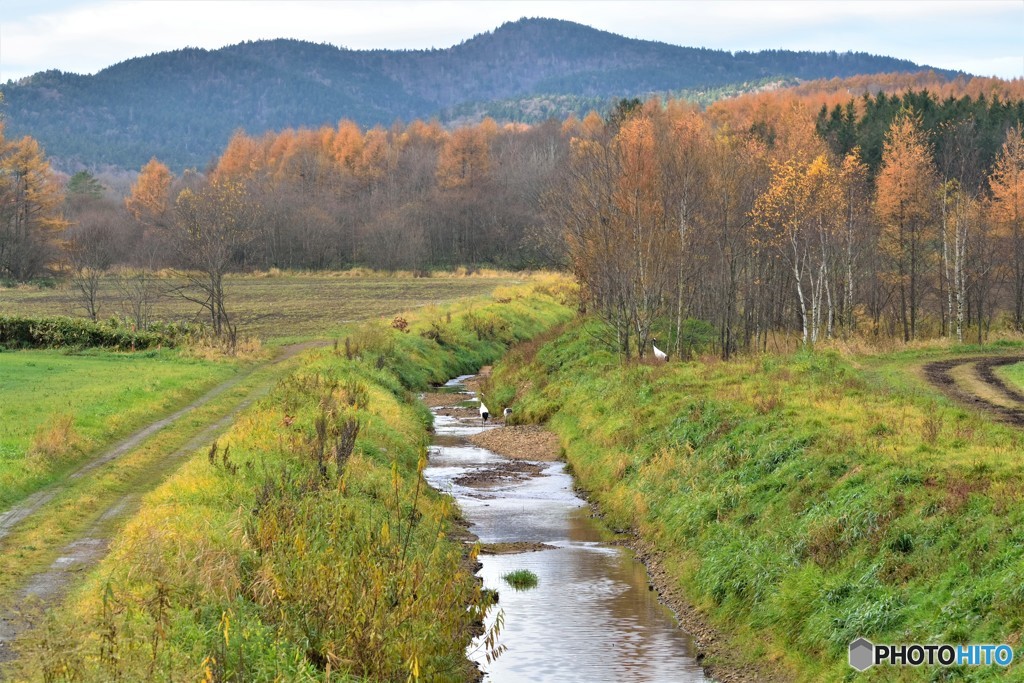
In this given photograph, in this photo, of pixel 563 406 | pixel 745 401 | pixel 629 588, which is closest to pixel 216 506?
pixel 629 588

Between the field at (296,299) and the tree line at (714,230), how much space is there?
372 centimetres

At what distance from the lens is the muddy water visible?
1541 cm

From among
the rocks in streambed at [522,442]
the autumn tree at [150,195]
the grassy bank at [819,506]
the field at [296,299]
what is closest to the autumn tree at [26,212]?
the field at [296,299]

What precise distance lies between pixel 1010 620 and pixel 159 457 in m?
19.0

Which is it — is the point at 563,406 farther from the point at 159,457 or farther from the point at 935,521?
the point at 935,521

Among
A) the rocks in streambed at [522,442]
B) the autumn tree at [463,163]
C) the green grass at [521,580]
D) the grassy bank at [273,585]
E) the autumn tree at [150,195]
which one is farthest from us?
the autumn tree at [463,163]

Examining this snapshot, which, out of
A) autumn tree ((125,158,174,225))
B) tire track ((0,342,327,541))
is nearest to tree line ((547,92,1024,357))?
tire track ((0,342,327,541))

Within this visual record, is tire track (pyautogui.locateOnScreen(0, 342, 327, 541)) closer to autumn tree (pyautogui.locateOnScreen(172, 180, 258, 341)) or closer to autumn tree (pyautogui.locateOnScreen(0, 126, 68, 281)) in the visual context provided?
autumn tree (pyautogui.locateOnScreen(172, 180, 258, 341))

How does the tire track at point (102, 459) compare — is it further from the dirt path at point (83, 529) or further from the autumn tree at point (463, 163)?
the autumn tree at point (463, 163)

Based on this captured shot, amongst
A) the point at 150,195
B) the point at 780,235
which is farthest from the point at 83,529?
the point at 150,195

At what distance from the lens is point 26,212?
105 meters

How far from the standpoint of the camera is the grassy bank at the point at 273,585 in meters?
11.6

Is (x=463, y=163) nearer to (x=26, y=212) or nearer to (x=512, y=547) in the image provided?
(x=26, y=212)

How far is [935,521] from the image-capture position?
49.8ft
